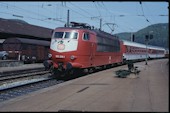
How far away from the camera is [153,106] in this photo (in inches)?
327

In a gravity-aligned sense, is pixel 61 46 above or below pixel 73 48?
above

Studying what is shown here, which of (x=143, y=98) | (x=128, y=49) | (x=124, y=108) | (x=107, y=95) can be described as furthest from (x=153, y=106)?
(x=128, y=49)

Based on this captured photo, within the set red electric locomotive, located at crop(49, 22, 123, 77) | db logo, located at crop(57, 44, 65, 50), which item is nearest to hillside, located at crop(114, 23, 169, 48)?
red electric locomotive, located at crop(49, 22, 123, 77)

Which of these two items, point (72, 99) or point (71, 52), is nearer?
point (72, 99)

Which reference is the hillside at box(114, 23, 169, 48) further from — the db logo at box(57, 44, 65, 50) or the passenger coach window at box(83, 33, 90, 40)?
the db logo at box(57, 44, 65, 50)

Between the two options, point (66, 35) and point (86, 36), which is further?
point (86, 36)

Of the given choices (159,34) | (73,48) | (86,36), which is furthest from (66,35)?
(159,34)

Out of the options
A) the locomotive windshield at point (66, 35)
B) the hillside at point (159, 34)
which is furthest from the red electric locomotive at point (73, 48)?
the hillside at point (159, 34)

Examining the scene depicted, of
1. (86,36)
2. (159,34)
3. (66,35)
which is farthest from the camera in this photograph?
(159,34)

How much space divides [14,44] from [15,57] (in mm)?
1688

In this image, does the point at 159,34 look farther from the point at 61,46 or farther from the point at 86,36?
the point at 61,46

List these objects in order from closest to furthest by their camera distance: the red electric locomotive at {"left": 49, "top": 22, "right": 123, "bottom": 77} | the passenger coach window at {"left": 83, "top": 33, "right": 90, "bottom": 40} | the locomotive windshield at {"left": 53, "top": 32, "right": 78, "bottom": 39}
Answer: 1. the red electric locomotive at {"left": 49, "top": 22, "right": 123, "bottom": 77}
2. the locomotive windshield at {"left": 53, "top": 32, "right": 78, "bottom": 39}
3. the passenger coach window at {"left": 83, "top": 33, "right": 90, "bottom": 40}

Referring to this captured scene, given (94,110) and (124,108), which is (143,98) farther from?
(94,110)

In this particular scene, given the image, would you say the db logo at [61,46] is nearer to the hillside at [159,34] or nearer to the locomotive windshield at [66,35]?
the locomotive windshield at [66,35]
